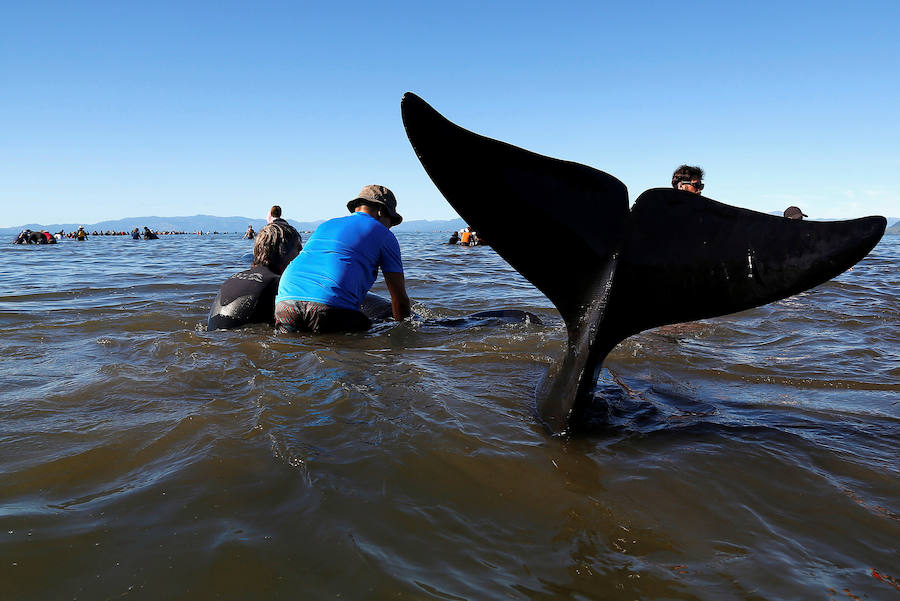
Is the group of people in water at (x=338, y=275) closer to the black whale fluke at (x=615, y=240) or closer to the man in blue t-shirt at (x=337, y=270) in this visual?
the man in blue t-shirt at (x=337, y=270)

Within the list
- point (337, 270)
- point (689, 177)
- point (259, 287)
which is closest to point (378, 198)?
point (337, 270)

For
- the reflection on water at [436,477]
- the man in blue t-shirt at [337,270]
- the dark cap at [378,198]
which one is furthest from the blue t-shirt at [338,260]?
the reflection on water at [436,477]

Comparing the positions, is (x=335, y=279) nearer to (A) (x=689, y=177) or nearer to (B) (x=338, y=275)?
(B) (x=338, y=275)

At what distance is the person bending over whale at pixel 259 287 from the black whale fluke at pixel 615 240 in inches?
186

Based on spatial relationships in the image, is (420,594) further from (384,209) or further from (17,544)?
(384,209)

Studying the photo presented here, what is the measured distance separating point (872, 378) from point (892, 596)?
138 inches

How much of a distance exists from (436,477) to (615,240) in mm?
1519

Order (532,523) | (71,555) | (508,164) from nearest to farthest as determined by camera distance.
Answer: (71,555)
(532,523)
(508,164)

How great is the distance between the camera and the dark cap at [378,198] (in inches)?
253

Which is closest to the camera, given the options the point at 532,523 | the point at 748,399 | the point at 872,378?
the point at 532,523

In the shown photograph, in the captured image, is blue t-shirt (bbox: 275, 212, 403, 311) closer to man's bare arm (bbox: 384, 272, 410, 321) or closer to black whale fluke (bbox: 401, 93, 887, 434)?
man's bare arm (bbox: 384, 272, 410, 321)

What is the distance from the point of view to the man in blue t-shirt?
6.17 metres

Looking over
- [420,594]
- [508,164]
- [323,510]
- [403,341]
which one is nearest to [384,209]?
[403,341]

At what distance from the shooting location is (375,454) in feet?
9.46
